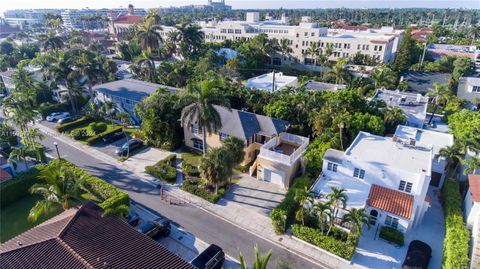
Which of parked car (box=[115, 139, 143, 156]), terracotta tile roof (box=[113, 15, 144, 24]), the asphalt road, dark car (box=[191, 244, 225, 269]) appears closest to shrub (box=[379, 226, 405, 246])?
the asphalt road

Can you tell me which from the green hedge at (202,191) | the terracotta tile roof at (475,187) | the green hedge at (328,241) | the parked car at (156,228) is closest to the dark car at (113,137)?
the green hedge at (202,191)

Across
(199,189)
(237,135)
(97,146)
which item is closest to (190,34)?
(97,146)

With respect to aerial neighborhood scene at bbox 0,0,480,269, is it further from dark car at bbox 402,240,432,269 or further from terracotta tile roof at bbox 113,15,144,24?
terracotta tile roof at bbox 113,15,144,24

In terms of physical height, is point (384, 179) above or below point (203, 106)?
below

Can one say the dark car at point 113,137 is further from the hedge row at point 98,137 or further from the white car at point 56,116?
the white car at point 56,116

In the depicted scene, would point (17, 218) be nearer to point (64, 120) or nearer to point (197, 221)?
point (197, 221)

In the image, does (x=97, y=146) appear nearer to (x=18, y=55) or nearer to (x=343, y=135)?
(x=343, y=135)

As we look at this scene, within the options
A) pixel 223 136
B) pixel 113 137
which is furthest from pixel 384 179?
pixel 113 137
